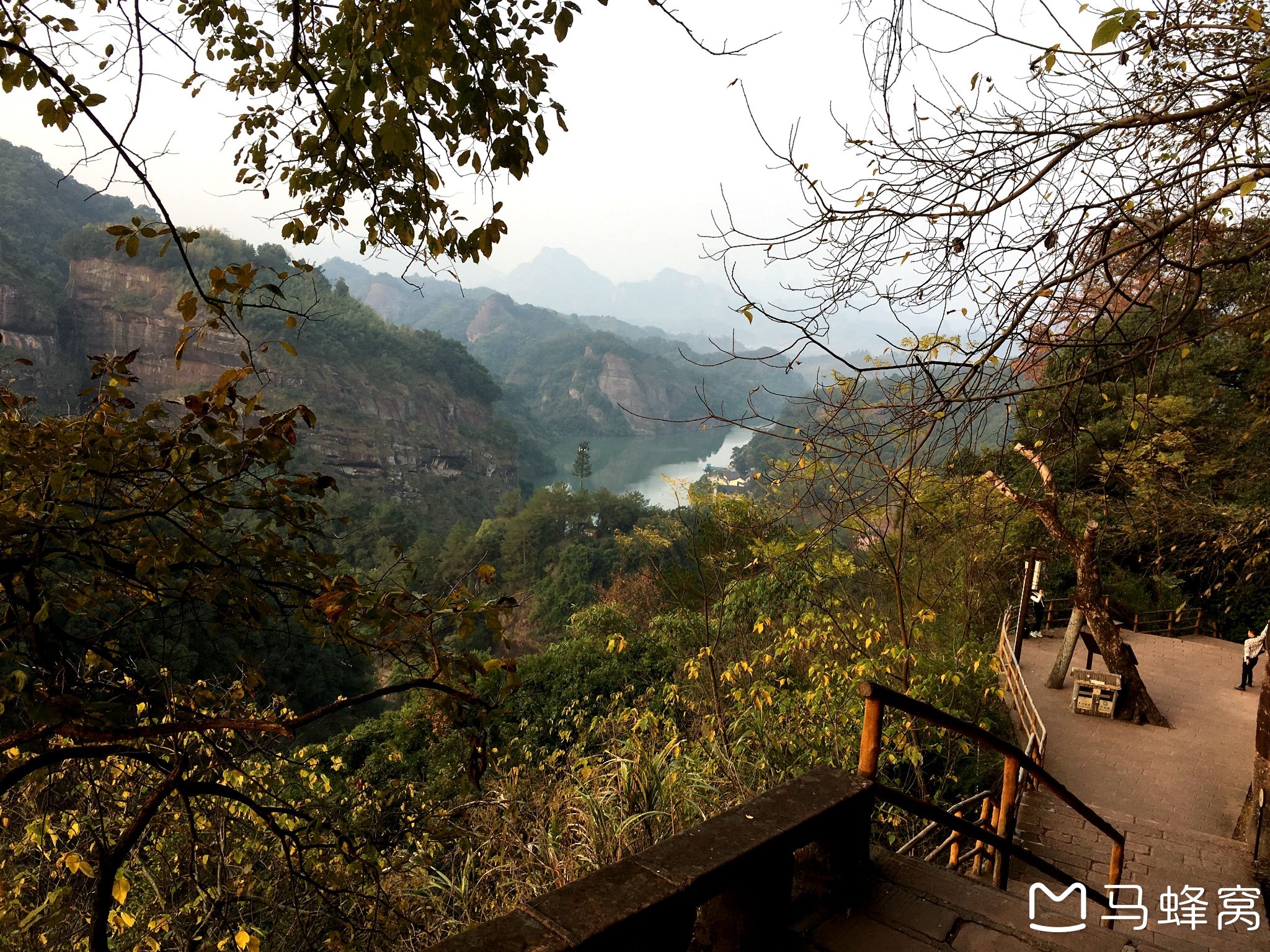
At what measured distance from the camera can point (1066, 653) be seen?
1073cm

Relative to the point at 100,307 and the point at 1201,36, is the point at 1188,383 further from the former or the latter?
the point at 100,307

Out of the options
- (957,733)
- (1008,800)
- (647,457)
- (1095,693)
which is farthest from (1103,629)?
(647,457)

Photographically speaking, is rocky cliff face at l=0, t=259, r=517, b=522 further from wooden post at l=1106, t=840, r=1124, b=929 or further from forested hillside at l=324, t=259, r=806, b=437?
wooden post at l=1106, t=840, r=1124, b=929

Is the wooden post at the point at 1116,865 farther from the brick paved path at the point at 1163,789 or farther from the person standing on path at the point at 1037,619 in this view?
the person standing on path at the point at 1037,619

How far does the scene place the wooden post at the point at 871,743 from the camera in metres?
2.38

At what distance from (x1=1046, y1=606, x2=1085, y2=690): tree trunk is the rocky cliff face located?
53.6 meters

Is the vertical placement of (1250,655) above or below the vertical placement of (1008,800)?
below

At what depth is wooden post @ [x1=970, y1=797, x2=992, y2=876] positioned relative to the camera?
4.50 metres

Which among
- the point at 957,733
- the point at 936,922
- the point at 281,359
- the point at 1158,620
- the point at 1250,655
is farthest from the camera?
the point at 281,359

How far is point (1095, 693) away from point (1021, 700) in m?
1.27

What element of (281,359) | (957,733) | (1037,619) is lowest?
(1037,619)

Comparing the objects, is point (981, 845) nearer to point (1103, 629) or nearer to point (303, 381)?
point (1103, 629)

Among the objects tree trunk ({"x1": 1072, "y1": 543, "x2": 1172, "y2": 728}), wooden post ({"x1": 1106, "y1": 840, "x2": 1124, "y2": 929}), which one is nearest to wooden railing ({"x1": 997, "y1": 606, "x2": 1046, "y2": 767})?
tree trunk ({"x1": 1072, "y1": 543, "x2": 1172, "y2": 728})

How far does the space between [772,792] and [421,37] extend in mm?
2448
